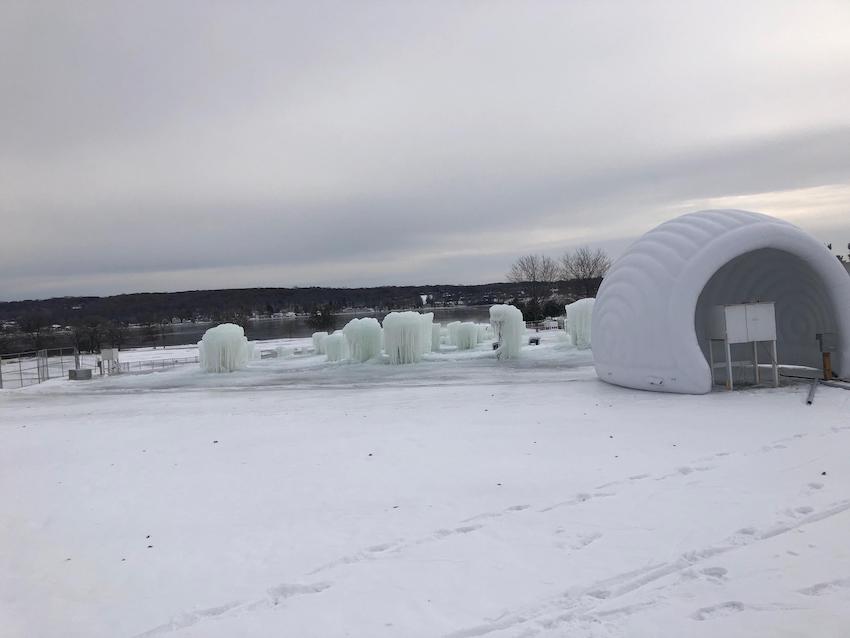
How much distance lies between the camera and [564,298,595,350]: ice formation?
2572cm

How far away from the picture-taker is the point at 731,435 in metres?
9.10

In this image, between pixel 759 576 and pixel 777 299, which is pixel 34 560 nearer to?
pixel 759 576

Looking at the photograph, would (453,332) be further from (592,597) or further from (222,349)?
(592,597)

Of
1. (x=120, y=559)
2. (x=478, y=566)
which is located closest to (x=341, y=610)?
(x=478, y=566)

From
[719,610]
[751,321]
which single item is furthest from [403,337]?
[719,610]

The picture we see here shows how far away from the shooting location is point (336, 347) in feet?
86.2

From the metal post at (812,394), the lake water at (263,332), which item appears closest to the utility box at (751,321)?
the metal post at (812,394)

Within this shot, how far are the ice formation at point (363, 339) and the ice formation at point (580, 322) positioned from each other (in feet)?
27.6

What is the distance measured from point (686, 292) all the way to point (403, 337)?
1248 centimetres

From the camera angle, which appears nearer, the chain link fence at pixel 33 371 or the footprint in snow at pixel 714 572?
the footprint in snow at pixel 714 572

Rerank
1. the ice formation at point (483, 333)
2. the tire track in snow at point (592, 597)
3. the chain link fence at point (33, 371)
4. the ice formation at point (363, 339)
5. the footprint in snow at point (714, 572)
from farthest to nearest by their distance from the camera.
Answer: the ice formation at point (483, 333)
the ice formation at point (363, 339)
the chain link fence at point (33, 371)
the footprint in snow at point (714, 572)
the tire track in snow at point (592, 597)

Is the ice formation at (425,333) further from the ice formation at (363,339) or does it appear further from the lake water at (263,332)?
the lake water at (263,332)

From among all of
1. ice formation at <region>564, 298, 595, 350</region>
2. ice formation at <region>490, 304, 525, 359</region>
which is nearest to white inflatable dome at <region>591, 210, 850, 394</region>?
ice formation at <region>490, 304, 525, 359</region>

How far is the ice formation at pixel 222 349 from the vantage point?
2312cm
